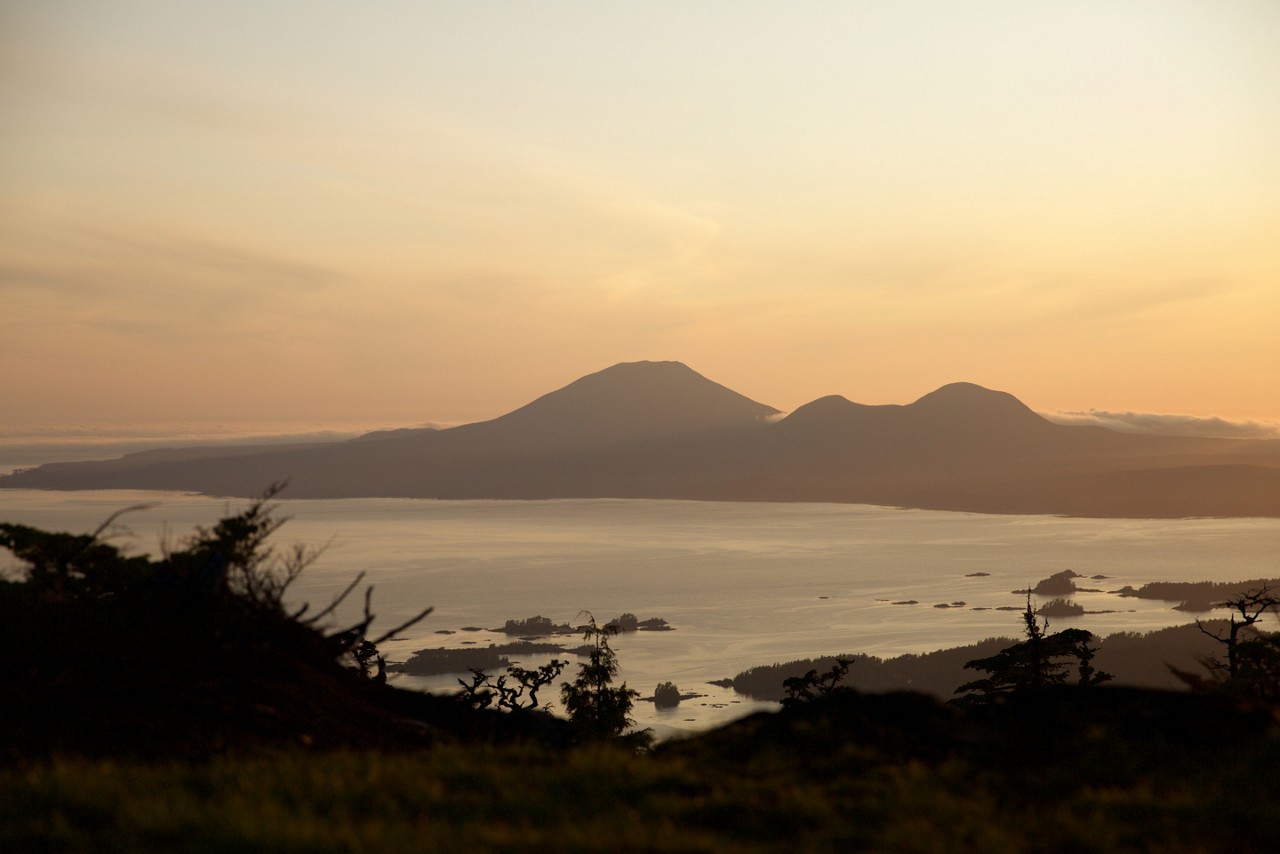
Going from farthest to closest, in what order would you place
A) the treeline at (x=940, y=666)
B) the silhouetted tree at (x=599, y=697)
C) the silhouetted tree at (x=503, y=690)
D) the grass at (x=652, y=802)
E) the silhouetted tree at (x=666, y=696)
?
the treeline at (x=940, y=666) → the silhouetted tree at (x=666, y=696) → the silhouetted tree at (x=599, y=697) → the silhouetted tree at (x=503, y=690) → the grass at (x=652, y=802)

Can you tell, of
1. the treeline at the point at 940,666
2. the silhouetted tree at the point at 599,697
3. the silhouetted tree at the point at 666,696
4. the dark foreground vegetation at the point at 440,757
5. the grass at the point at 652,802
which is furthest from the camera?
the treeline at the point at 940,666

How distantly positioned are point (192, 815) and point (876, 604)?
20064 centimetres

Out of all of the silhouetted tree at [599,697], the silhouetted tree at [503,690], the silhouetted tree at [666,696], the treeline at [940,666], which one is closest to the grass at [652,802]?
the silhouetted tree at [503,690]

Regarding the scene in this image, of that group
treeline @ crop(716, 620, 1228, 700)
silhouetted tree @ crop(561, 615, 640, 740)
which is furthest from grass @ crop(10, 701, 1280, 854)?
treeline @ crop(716, 620, 1228, 700)

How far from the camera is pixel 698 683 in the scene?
12962 cm

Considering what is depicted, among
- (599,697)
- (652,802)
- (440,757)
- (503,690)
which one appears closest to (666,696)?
(599,697)

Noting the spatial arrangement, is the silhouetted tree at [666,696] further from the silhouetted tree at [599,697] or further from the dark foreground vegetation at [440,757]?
the dark foreground vegetation at [440,757]

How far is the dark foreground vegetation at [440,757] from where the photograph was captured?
279 inches

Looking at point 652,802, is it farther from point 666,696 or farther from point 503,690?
point 666,696

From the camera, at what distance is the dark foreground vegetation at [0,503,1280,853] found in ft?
23.2

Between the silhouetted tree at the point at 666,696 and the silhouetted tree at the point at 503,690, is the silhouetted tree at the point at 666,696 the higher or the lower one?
the lower one

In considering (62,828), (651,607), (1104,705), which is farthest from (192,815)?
(651,607)

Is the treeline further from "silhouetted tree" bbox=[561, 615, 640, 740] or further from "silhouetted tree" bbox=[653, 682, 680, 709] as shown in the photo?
"silhouetted tree" bbox=[561, 615, 640, 740]

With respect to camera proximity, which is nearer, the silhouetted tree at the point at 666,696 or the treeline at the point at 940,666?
the silhouetted tree at the point at 666,696
